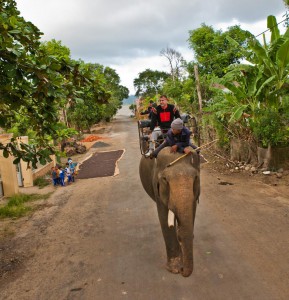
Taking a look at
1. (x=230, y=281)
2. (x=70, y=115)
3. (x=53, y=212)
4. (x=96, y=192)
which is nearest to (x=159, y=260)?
(x=230, y=281)

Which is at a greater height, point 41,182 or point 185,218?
point 185,218

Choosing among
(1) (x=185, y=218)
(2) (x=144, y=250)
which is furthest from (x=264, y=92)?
(1) (x=185, y=218)

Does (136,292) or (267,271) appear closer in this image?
(136,292)

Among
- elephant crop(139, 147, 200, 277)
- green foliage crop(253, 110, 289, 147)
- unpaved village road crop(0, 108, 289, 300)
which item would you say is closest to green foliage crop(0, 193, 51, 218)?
unpaved village road crop(0, 108, 289, 300)

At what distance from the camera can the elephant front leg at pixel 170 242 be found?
5.43 meters

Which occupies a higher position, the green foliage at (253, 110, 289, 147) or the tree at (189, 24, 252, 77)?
the tree at (189, 24, 252, 77)

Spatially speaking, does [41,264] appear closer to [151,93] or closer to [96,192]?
[96,192]

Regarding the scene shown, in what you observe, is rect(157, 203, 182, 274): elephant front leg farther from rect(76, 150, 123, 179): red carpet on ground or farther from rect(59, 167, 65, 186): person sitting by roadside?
rect(76, 150, 123, 179): red carpet on ground

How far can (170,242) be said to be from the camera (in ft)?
18.1

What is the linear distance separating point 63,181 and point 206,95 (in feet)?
38.5

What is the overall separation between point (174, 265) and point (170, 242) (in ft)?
1.49

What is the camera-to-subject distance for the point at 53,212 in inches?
406

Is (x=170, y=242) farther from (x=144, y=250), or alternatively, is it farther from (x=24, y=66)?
(x=24, y=66)

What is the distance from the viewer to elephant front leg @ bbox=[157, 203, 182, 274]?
543 cm
